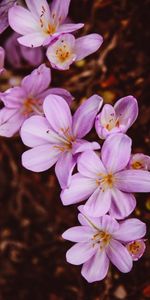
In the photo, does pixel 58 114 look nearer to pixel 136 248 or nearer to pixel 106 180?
pixel 106 180

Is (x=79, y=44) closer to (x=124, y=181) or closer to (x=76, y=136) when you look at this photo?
(x=76, y=136)

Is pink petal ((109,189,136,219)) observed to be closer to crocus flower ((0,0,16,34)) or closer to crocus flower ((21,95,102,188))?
crocus flower ((21,95,102,188))

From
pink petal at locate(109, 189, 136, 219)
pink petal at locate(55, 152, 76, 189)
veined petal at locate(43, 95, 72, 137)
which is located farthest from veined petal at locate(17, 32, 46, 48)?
pink petal at locate(109, 189, 136, 219)

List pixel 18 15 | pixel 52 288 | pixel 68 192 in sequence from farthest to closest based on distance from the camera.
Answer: pixel 52 288 < pixel 18 15 < pixel 68 192

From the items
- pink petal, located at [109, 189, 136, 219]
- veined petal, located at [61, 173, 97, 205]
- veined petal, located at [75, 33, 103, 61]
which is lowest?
pink petal, located at [109, 189, 136, 219]

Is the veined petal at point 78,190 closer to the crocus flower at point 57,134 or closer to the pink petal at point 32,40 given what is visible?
the crocus flower at point 57,134

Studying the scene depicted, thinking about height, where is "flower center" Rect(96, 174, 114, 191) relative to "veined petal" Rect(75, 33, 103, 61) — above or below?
below

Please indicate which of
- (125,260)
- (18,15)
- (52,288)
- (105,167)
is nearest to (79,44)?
(18,15)

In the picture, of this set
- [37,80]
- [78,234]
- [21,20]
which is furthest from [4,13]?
[78,234]
